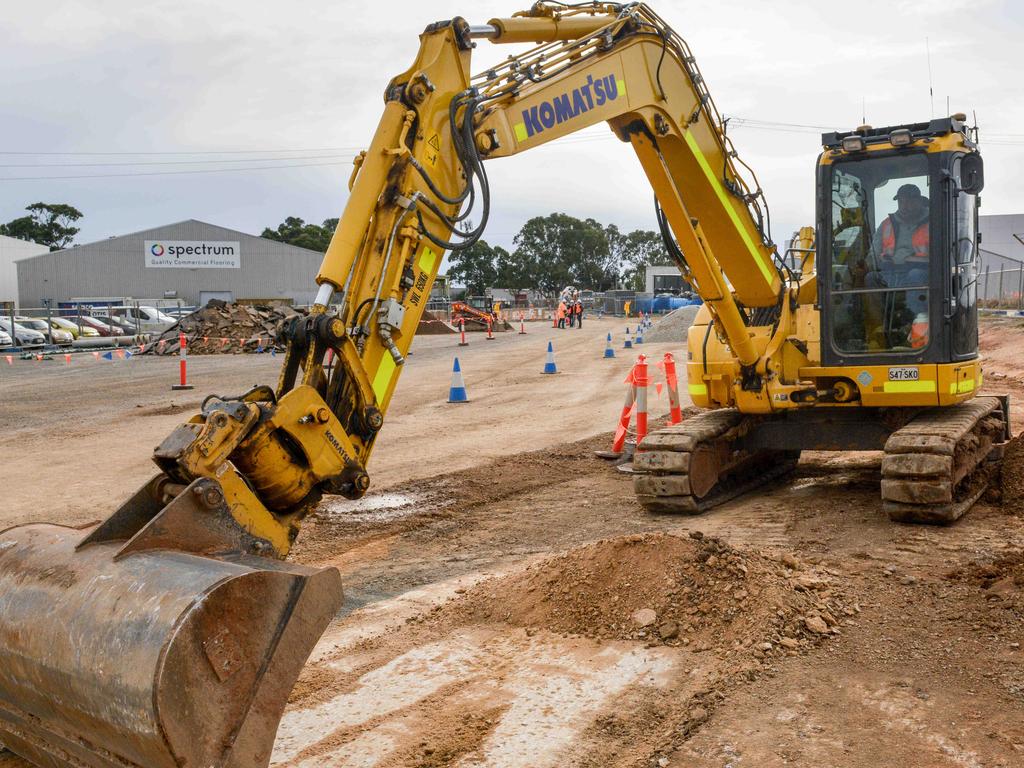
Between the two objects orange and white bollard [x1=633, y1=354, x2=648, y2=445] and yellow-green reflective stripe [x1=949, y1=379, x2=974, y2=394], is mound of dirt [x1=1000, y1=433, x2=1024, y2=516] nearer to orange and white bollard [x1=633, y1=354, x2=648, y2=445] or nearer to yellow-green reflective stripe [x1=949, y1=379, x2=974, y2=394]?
yellow-green reflective stripe [x1=949, y1=379, x2=974, y2=394]

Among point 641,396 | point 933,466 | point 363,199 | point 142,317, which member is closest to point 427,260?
point 363,199

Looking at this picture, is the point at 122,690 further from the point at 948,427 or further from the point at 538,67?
the point at 948,427

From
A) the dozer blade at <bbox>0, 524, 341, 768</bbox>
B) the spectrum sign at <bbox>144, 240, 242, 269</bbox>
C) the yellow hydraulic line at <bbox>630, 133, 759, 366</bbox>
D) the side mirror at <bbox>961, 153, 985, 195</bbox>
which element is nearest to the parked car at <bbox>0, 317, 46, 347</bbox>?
the yellow hydraulic line at <bbox>630, 133, 759, 366</bbox>

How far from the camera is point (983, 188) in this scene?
8.04 m

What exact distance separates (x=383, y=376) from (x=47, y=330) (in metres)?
33.5

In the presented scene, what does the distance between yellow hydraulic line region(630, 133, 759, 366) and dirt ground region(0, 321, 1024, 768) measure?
1.53 m

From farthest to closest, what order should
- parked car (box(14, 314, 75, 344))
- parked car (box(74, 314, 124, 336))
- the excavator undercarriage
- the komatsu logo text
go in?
parked car (box(74, 314, 124, 336)), parked car (box(14, 314, 75, 344)), the excavator undercarriage, the komatsu logo text

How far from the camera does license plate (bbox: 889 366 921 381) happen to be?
815 centimetres

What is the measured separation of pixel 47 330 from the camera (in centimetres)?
3488

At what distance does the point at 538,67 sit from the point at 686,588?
3.52 m

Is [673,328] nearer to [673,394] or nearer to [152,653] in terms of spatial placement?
[673,394]

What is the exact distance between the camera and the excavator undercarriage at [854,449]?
295 inches

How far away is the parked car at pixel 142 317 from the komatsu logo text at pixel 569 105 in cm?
3642

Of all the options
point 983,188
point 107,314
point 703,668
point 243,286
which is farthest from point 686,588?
point 243,286
